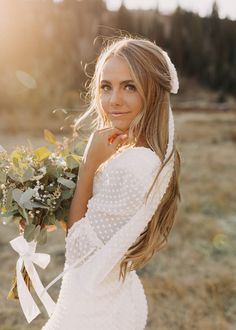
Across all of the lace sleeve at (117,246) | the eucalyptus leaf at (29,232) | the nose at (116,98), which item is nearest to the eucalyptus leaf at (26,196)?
the eucalyptus leaf at (29,232)

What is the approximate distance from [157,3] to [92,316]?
77.4 m

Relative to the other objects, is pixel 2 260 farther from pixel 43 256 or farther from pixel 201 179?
pixel 201 179

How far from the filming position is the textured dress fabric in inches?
79.3

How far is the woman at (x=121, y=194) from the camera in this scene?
2.03 m

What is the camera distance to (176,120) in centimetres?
2503

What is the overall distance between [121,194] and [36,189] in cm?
46

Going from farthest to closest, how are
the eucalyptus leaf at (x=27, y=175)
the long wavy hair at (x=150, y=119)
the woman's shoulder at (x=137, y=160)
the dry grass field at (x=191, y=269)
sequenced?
the dry grass field at (x=191, y=269) < the eucalyptus leaf at (x=27, y=175) < the long wavy hair at (x=150, y=119) < the woman's shoulder at (x=137, y=160)

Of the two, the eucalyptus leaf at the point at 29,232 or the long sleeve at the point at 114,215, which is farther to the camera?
the eucalyptus leaf at the point at 29,232

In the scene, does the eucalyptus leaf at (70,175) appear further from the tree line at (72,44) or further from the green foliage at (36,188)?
the tree line at (72,44)

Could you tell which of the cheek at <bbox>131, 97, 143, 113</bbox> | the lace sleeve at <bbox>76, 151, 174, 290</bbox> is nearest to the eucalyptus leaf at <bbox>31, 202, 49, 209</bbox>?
the lace sleeve at <bbox>76, 151, 174, 290</bbox>

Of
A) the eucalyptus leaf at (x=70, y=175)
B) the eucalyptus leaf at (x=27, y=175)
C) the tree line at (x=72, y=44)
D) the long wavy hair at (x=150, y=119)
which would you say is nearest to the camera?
the long wavy hair at (x=150, y=119)

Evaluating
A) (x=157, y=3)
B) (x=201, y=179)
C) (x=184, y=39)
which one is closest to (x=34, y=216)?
(x=201, y=179)

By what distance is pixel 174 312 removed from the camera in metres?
4.67

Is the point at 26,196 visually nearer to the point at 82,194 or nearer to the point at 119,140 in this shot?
the point at 82,194
